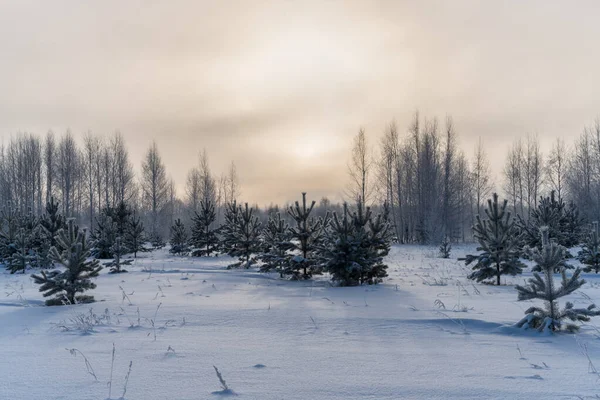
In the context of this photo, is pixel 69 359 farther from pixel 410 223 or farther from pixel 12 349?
pixel 410 223

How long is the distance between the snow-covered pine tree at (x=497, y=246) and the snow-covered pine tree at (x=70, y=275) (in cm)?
1096

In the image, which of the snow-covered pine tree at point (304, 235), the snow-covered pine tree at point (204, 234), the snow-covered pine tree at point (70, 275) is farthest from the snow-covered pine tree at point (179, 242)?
the snow-covered pine tree at point (70, 275)

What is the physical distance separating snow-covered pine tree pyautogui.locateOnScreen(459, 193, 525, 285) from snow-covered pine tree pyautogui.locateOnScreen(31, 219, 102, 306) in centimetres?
1096

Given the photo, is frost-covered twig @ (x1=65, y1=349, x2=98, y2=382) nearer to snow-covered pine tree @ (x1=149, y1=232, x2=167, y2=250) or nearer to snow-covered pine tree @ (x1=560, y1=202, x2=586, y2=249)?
snow-covered pine tree @ (x1=560, y1=202, x2=586, y2=249)

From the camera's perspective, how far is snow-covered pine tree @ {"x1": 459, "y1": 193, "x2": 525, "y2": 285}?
13164 mm

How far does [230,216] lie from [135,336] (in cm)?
2290

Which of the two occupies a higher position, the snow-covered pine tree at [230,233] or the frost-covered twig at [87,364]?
the snow-covered pine tree at [230,233]

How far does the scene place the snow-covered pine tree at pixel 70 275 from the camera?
980cm

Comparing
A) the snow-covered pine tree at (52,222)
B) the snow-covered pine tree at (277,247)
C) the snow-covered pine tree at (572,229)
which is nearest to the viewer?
the snow-covered pine tree at (277,247)

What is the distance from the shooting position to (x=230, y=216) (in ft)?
94.3

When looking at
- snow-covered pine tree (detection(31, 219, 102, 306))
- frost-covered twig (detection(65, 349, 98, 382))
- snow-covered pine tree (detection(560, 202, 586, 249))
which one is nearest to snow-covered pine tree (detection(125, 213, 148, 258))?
snow-covered pine tree (detection(31, 219, 102, 306))

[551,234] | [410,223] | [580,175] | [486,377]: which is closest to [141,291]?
[486,377]

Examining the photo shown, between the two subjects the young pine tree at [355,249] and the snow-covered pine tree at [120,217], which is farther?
the snow-covered pine tree at [120,217]

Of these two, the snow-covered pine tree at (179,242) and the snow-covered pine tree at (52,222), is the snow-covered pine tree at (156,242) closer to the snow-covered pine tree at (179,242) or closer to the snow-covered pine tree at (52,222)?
the snow-covered pine tree at (179,242)
